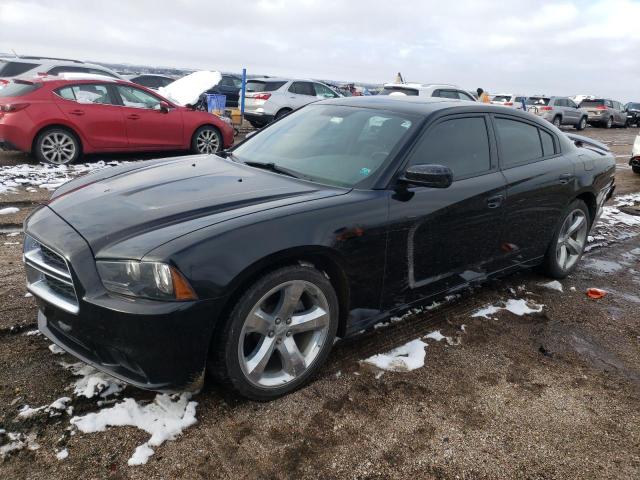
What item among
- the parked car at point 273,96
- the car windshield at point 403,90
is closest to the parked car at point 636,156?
the car windshield at point 403,90

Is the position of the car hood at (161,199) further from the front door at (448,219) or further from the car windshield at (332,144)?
the front door at (448,219)

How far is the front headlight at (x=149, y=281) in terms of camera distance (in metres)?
2.19

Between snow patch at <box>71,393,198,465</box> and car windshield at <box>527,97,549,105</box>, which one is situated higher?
car windshield at <box>527,97,549,105</box>

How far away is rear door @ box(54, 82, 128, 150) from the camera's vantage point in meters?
8.36

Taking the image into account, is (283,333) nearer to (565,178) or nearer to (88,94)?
(565,178)

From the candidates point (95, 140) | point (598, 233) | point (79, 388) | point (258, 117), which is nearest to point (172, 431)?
point (79, 388)

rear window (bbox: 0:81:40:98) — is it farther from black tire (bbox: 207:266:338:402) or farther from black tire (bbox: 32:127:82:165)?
black tire (bbox: 207:266:338:402)

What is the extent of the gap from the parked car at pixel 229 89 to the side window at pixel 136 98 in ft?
39.6

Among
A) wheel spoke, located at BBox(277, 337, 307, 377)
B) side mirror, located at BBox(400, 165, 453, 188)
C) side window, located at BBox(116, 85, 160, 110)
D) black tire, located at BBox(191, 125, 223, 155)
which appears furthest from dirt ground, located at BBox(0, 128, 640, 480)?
black tire, located at BBox(191, 125, 223, 155)

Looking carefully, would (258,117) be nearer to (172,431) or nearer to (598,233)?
(598,233)

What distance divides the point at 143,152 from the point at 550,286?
8.03 meters

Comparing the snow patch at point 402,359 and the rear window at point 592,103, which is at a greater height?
the rear window at point 592,103

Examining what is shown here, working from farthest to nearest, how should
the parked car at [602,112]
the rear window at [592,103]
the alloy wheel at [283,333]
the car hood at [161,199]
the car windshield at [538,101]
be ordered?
the rear window at [592,103] < the parked car at [602,112] < the car windshield at [538,101] < the alloy wheel at [283,333] < the car hood at [161,199]

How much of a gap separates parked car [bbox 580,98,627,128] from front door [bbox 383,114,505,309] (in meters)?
27.3
